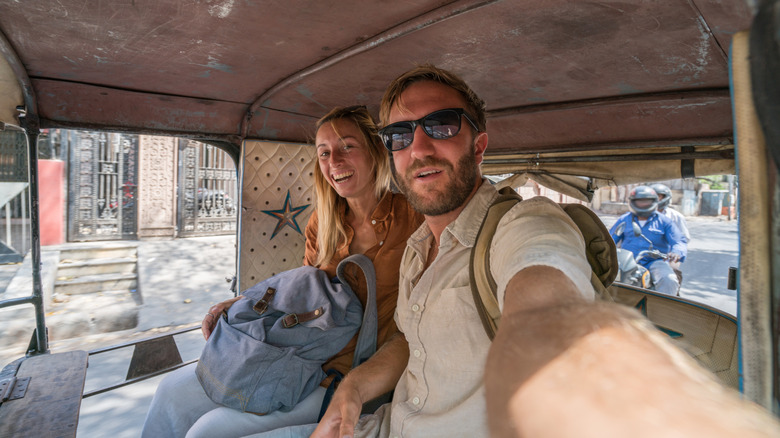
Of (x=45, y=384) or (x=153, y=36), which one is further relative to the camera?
(x=45, y=384)

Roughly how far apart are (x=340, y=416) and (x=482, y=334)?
620 mm

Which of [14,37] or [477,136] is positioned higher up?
[14,37]

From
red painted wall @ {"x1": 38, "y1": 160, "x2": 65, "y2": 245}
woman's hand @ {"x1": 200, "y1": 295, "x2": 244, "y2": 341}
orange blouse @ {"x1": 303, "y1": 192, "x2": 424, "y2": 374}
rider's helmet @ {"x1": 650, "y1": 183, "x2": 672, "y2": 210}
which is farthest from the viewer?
red painted wall @ {"x1": 38, "y1": 160, "x2": 65, "y2": 245}

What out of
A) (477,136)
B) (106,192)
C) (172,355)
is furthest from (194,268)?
(477,136)

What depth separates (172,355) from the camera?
10.7 ft

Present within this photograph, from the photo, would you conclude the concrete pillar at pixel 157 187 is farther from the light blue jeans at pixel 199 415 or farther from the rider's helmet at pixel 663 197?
the rider's helmet at pixel 663 197

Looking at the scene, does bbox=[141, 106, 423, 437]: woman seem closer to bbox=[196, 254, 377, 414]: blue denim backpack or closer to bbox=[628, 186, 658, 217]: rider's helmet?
bbox=[196, 254, 377, 414]: blue denim backpack

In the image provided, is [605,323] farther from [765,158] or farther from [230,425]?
[230,425]

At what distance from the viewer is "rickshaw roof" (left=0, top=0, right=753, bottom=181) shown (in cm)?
141

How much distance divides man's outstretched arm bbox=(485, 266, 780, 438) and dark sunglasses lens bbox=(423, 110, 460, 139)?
1.07 metres

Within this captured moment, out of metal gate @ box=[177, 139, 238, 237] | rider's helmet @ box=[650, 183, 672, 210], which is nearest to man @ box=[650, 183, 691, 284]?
rider's helmet @ box=[650, 183, 672, 210]

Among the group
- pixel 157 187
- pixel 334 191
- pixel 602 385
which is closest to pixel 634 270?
pixel 334 191

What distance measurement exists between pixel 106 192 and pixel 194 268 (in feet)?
15.2

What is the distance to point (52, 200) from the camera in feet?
34.3
